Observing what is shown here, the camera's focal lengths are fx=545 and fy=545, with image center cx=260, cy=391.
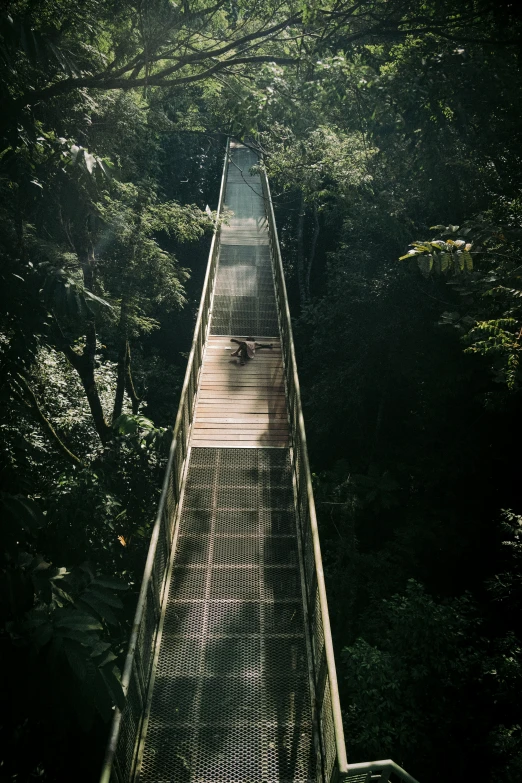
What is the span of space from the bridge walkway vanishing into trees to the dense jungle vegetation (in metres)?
0.62

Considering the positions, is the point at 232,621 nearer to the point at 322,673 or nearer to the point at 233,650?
the point at 233,650

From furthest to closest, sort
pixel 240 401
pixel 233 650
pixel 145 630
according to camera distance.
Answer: pixel 240 401 → pixel 233 650 → pixel 145 630

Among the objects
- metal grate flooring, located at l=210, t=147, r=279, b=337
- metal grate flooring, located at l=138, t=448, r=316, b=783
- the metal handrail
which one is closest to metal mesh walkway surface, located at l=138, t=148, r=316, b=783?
metal grate flooring, located at l=138, t=448, r=316, b=783

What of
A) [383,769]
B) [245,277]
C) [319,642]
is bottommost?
[383,769]

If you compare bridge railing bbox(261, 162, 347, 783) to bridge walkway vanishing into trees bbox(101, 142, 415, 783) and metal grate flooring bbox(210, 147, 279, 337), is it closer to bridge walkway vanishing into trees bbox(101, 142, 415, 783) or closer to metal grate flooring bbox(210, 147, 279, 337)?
bridge walkway vanishing into trees bbox(101, 142, 415, 783)

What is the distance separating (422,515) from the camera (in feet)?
31.9

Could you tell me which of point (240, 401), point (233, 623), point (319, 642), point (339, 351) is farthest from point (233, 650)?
point (339, 351)

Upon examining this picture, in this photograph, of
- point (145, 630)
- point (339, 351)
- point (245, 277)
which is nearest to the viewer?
point (145, 630)

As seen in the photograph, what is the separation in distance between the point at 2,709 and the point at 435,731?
5526 millimetres

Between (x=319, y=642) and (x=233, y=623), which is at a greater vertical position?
(x=319, y=642)

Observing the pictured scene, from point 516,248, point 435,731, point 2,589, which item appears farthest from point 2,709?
point 516,248

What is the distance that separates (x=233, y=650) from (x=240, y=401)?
433 cm

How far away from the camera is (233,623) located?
480cm

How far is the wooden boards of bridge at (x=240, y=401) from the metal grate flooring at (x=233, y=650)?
37.5 inches
